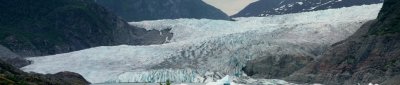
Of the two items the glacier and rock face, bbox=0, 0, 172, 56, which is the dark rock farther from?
rock face, bbox=0, 0, 172, 56

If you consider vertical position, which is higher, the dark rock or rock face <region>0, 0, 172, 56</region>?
rock face <region>0, 0, 172, 56</region>

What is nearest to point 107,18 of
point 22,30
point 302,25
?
point 22,30

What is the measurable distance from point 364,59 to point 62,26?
10105 centimetres

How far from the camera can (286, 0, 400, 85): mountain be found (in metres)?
75.9

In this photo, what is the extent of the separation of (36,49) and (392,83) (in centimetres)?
9580

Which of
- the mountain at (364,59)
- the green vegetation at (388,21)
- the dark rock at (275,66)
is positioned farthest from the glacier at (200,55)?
the green vegetation at (388,21)

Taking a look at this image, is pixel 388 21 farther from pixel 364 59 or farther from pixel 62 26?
pixel 62 26

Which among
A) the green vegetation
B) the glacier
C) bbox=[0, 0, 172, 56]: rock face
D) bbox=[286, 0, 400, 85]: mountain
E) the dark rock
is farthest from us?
bbox=[0, 0, 172, 56]: rock face

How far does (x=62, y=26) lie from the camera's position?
554 feet

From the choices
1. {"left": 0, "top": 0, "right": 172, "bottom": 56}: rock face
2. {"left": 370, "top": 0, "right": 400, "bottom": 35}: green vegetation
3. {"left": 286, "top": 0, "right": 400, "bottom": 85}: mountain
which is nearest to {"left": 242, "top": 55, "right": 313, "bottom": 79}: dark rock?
{"left": 286, "top": 0, "right": 400, "bottom": 85}: mountain

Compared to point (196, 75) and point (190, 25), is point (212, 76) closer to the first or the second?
point (196, 75)

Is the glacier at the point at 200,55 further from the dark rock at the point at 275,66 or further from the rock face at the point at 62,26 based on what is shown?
the rock face at the point at 62,26

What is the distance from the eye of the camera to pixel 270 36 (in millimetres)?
101438

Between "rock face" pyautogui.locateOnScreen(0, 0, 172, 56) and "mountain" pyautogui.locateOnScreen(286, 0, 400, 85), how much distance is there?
66603mm
